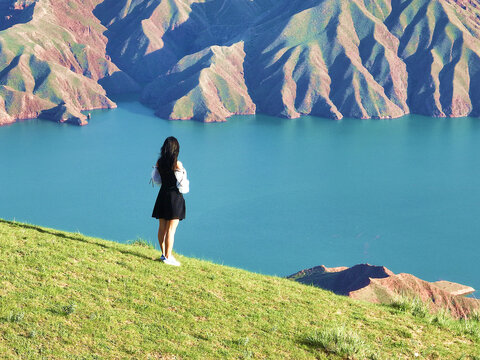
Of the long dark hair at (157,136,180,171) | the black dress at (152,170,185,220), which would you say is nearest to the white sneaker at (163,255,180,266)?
the black dress at (152,170,185,220)

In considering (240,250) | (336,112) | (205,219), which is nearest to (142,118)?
(336,112)

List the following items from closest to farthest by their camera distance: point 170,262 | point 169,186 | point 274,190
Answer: point 169,186 → point 170,262 → point 274,190

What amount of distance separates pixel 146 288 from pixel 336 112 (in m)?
167

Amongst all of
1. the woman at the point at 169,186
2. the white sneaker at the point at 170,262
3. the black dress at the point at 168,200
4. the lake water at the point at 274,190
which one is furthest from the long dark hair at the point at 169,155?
the lake water at the point at 274,190

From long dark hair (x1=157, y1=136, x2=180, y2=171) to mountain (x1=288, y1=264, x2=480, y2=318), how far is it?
27208 millimetres

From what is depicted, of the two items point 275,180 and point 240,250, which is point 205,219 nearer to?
point 240,250

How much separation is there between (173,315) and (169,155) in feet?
13.2

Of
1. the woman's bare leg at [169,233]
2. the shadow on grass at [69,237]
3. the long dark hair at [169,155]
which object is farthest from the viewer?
the shadow on grass at [69,237]

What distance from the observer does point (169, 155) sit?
13.3m

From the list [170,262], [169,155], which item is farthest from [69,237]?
[169,155]

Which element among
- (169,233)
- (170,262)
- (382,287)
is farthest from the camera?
(382,287)

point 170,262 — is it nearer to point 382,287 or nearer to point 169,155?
point 169,155

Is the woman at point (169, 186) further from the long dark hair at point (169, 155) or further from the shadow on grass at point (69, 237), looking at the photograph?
the shadow on grass at point (69, 237)

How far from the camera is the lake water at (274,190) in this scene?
249ft
